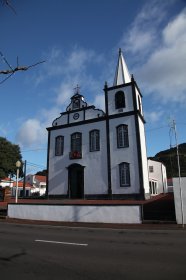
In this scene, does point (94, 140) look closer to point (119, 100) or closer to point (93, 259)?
point (119, 100)

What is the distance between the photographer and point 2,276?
5301 millimetres

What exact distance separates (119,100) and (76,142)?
21.5ft

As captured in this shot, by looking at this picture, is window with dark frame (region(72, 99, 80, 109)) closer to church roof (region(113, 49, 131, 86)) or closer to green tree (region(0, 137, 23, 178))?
church roof (region(113, 49, 131, 86))

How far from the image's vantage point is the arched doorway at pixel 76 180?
1049 inches

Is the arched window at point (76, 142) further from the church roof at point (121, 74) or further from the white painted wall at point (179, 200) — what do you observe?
the white painted wall at point (179, 200)

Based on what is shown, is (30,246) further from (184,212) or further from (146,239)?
(184,212)

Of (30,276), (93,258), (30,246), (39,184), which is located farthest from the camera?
(39,184)

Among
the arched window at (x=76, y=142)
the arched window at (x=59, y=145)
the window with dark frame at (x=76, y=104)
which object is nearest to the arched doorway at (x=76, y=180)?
the arched window at (x=76, y=142)

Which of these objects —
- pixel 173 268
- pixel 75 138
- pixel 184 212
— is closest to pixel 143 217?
pixel 184 212

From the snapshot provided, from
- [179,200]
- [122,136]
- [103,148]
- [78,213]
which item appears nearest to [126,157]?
[122,136]

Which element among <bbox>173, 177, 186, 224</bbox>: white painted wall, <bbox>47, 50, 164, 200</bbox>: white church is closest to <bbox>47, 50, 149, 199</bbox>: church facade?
<bbox>47, 50, 164, 200</bbox>: white church

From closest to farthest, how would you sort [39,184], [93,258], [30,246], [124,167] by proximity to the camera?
[93,258] < [30,246] < [124,167] < [39,184]

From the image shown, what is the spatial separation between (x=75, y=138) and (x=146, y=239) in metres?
19.2

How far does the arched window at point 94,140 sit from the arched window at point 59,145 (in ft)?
12.3
